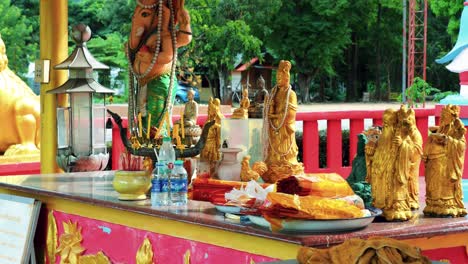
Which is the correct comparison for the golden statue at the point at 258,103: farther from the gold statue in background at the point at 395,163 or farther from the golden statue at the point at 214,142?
the gold statue in background at the point at 395,163

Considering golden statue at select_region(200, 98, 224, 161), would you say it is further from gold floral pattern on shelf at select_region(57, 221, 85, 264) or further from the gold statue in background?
the gold statue in background

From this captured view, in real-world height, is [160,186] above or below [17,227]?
above

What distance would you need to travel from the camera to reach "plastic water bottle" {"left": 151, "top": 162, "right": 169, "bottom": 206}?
3.76 m

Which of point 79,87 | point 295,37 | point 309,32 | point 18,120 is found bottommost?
point 18,120

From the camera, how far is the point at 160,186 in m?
3.76

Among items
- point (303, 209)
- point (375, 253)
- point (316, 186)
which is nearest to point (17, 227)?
point (316, 186)

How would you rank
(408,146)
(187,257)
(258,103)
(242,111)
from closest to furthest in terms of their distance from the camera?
(408,146), (187,257), (242,111), (258,103)

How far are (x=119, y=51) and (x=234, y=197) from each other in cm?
2116

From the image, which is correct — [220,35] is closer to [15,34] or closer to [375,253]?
[15,34]

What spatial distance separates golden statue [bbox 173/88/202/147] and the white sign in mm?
792

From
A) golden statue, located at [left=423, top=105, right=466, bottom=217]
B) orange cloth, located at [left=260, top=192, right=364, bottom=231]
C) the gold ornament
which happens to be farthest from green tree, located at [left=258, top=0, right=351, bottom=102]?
orange cloth, located at [left=260, top=192, right=364, bottom=231]

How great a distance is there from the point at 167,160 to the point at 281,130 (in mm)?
559

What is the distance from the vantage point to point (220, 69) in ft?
83.5

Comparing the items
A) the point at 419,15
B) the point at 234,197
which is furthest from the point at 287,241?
the point at 419,15
